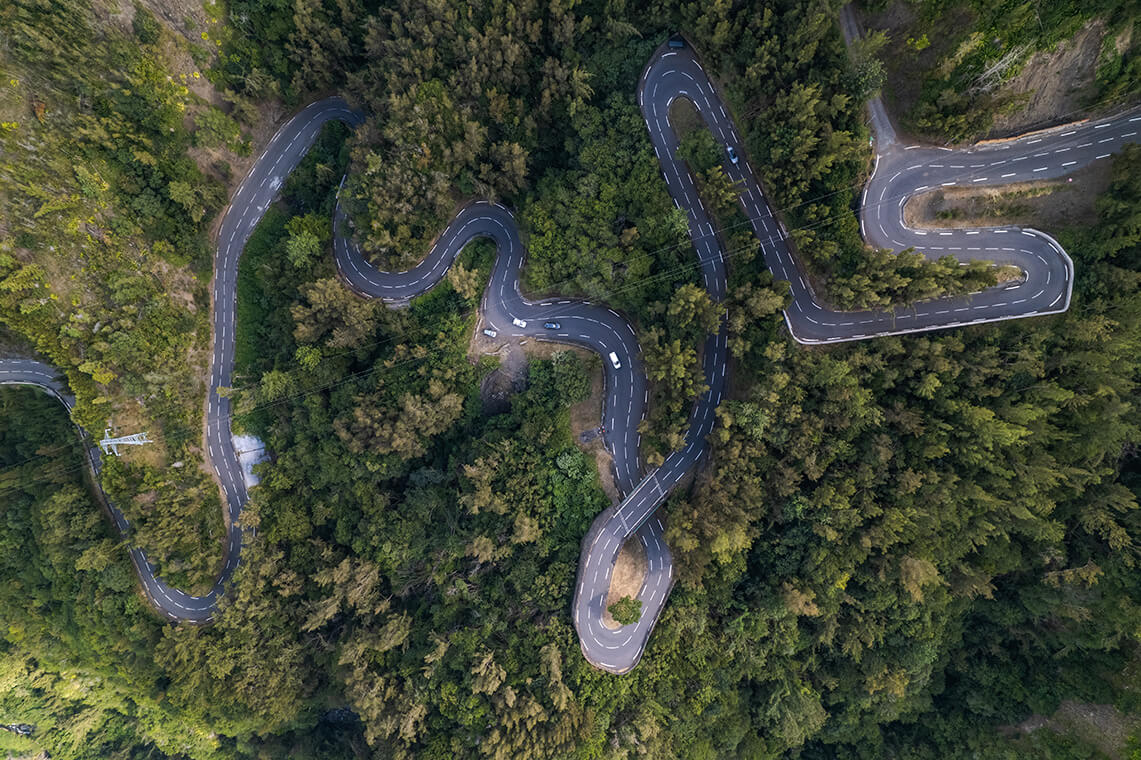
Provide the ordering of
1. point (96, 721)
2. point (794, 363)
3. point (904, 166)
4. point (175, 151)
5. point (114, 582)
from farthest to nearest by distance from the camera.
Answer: point (96, 721)
point (114, 582)
point (175, 151)
point (794, 363)
point (904, 166)

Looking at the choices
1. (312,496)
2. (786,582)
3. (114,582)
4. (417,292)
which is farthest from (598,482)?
(114,582)

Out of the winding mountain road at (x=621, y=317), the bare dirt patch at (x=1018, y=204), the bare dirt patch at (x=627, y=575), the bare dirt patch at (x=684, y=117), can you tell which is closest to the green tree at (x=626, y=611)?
the bare dirt patch at (x=627, y=575)

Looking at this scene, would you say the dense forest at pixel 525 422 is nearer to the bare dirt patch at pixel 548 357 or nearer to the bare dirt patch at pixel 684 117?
the bare dirt patch at pixel 548 357

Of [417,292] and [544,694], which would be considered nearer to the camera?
[544,694]

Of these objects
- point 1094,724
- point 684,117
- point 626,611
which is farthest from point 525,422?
point 1094,724

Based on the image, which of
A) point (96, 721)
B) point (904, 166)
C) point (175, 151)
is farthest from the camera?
point (96, 721)

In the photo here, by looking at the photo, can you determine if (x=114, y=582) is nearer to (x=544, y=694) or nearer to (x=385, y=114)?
(x=544, y=694)

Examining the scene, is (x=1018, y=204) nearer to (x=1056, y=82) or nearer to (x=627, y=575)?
(x=1056, y=82)

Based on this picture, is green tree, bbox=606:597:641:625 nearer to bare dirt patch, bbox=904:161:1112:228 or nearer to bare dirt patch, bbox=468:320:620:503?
bare dirt patch, bbox=468:320:620:503
